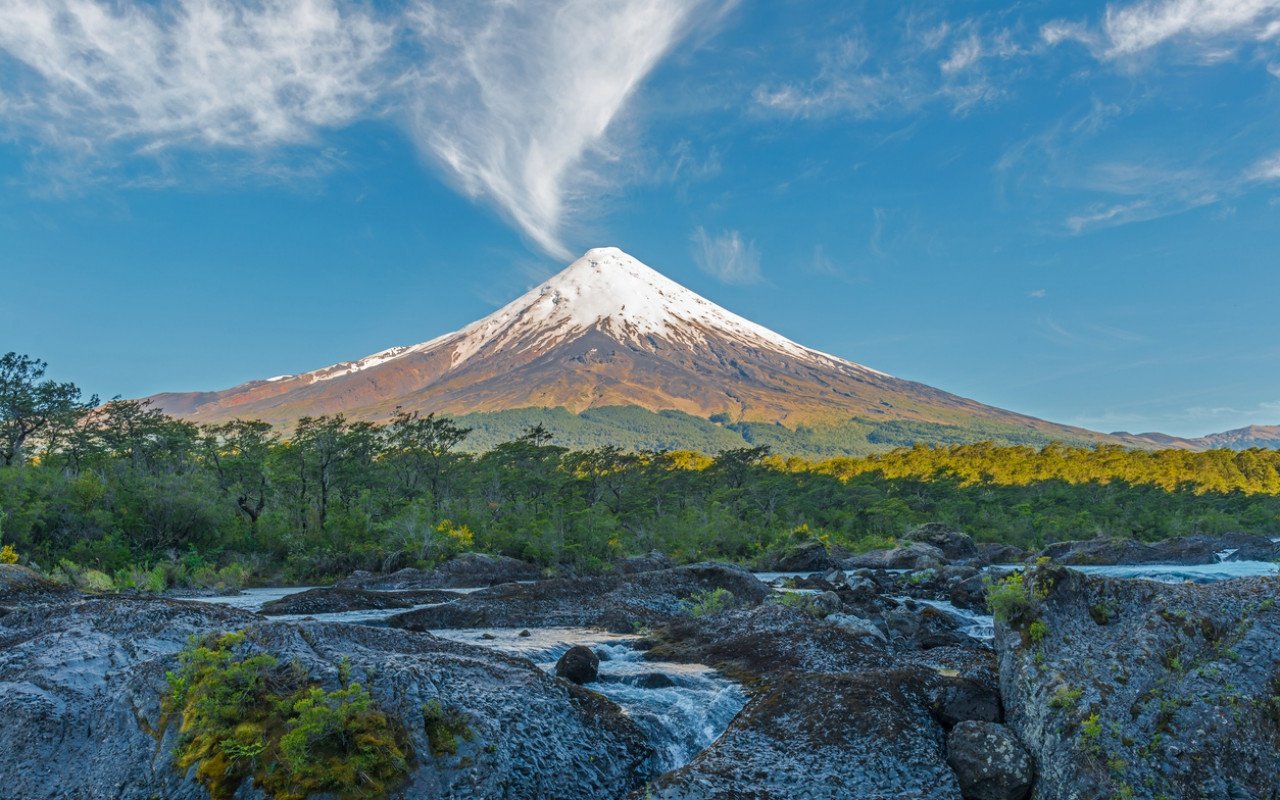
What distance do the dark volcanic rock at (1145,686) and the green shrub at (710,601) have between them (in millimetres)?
11121

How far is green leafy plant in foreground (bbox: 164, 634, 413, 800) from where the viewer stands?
21.5 ft

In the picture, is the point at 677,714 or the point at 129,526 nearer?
the point at 677,714

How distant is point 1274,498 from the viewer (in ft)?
250

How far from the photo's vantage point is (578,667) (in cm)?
1151

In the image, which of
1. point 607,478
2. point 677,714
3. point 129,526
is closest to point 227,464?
point 129,526

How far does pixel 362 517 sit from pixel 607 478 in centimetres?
3005

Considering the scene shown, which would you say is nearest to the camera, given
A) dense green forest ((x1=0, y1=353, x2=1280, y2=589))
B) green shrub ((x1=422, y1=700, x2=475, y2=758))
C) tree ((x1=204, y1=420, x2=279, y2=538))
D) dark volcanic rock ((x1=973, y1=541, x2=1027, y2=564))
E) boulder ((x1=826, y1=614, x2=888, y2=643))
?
green shrub ((x1=422, y1=700, x2=475, y2=758))

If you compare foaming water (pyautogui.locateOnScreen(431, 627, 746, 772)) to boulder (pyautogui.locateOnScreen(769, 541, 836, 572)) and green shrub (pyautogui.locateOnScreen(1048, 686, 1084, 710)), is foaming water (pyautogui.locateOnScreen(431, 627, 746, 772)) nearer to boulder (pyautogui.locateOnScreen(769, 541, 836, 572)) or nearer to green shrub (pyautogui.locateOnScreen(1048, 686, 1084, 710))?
green shrub (pyautogui.locateOnScreen(1048, 686, 1084, 710))

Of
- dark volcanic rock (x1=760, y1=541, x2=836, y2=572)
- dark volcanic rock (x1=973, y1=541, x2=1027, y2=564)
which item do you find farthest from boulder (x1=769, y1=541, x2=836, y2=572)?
dark volcanic rock (x1=973, y1=541, x2=1027, y2=564)

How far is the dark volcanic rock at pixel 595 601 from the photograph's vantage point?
62.6 ft

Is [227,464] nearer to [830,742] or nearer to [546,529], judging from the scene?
[546,529]

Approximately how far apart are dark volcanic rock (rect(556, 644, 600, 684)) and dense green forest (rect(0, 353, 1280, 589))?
889 inches

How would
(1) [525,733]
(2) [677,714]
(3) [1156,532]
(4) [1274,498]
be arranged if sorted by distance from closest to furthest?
(1) [525,733]
(2) [677,714]
(3) [1156,532]
(4) [1274,498]

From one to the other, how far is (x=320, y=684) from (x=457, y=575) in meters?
28.3
